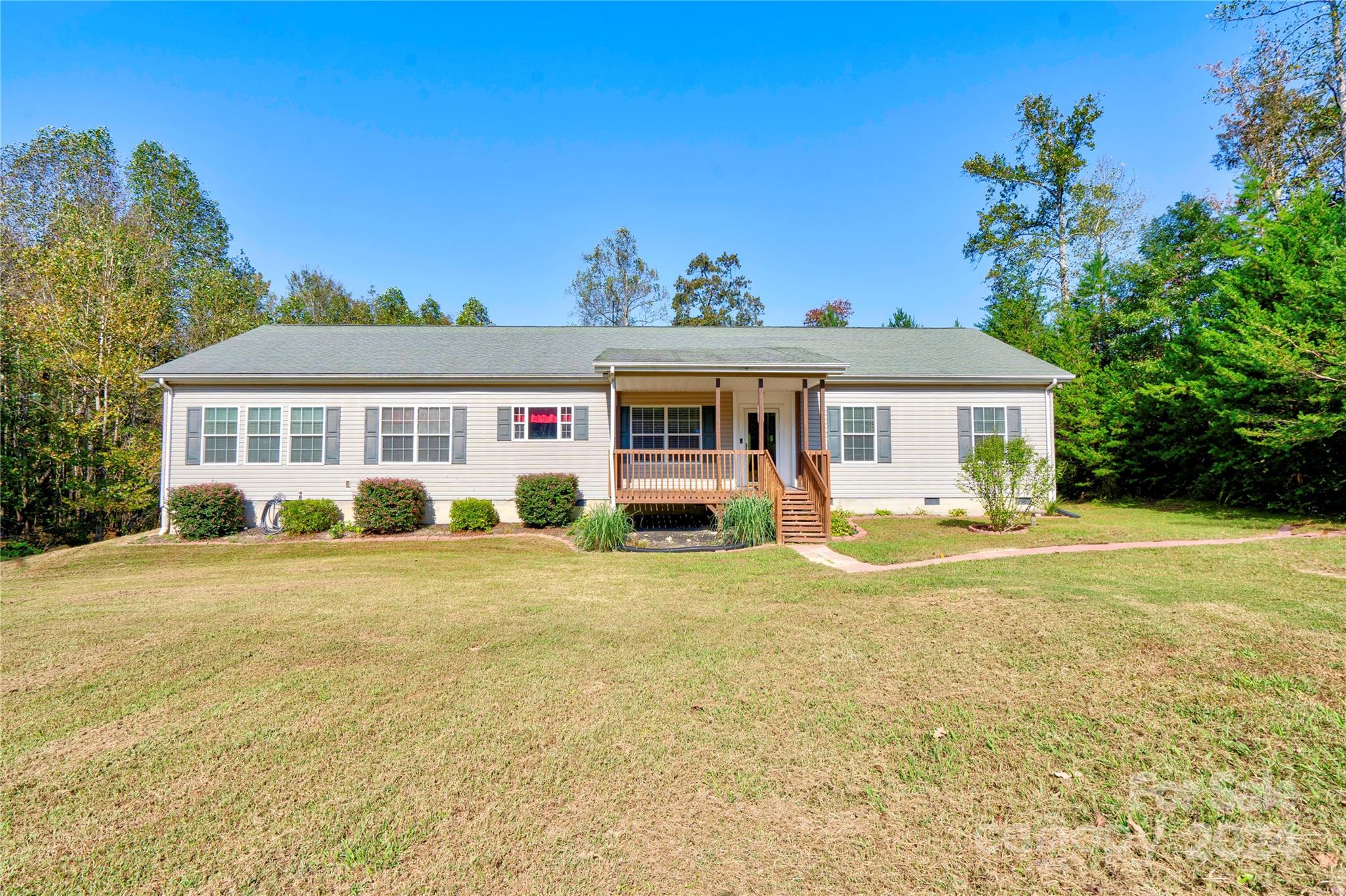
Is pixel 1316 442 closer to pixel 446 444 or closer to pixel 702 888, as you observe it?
pixel 702 888

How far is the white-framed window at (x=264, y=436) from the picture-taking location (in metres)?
13.3

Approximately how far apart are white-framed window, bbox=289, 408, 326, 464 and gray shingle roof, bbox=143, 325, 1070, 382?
0.99 m

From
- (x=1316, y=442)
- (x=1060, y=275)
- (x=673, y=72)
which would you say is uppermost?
(x=673, y=72)

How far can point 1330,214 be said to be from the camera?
11945mm

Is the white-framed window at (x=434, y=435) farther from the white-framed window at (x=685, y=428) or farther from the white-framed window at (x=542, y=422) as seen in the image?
the white-framed window at (x=685, y=428)

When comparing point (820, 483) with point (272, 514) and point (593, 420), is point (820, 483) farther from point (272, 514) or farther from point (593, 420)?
point (272, 514)

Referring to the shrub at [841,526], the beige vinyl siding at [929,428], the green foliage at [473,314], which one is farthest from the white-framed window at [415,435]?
the green foliage at [473,314]

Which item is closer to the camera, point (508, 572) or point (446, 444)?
point (508, 572)

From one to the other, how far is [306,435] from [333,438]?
0.63 m

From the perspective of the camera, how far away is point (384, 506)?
1242cm

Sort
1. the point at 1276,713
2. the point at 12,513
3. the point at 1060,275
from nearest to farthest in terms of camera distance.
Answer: the point at 1276,713 → the point at 12,513 → the point at 1060,275

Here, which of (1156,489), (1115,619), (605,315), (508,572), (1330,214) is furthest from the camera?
(605,315)

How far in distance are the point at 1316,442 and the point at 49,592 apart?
74.3 ft

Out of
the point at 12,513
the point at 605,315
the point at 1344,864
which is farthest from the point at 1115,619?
the point at 605,315
